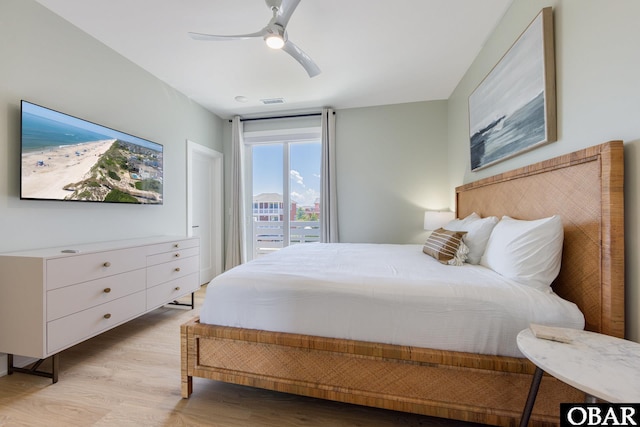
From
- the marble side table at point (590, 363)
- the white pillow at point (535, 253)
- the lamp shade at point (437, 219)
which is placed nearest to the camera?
the marble side table at point (590, 363)

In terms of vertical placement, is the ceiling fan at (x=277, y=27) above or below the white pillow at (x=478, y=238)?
above

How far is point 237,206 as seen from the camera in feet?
13.4

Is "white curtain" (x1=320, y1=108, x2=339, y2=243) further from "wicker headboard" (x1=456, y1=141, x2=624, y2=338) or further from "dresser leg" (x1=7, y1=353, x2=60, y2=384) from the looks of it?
"dresser leg" (x1=7, y1=353, x2=60, y2=384)

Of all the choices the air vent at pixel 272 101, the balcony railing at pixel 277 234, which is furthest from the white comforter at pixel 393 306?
the air vent at pixel 272 101

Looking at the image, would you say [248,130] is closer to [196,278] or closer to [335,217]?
[335,217]

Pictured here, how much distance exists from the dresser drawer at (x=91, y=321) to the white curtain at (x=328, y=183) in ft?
7.71

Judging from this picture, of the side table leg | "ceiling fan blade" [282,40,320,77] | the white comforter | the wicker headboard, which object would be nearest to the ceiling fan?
"ceiling fan blade" [282,40,320,77]

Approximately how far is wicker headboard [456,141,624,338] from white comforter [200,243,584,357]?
0.12m

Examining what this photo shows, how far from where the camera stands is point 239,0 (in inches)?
74.0

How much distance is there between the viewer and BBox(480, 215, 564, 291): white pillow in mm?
1295

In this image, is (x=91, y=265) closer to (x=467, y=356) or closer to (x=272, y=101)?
(x=467, y=356)

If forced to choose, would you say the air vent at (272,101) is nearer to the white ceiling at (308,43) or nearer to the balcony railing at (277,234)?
the white ceiling at (308,43)

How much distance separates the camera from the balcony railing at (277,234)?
4.10m

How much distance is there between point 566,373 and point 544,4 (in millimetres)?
2085
